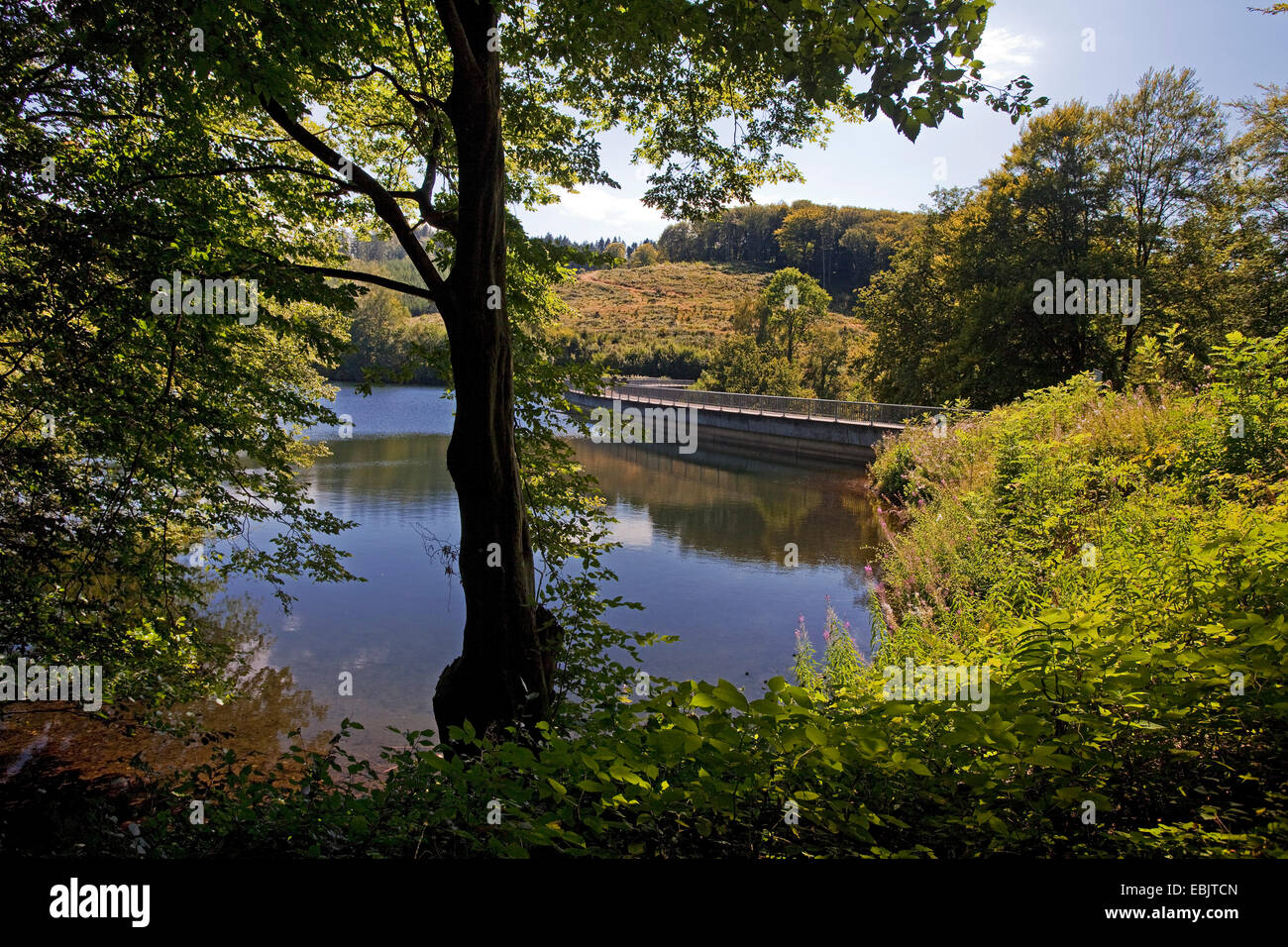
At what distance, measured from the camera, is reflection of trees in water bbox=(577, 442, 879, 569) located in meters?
19.0

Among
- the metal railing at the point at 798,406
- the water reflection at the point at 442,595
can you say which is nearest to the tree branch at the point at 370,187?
the water reflection at the point at 442,595

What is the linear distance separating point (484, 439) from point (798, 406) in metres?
35.6

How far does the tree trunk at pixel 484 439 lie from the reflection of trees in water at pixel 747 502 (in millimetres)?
12015

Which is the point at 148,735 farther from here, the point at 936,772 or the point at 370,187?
the point at 936,772

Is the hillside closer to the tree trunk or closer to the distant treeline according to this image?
the distant treeline

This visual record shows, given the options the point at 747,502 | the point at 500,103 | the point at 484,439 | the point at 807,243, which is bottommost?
the point at 747,502

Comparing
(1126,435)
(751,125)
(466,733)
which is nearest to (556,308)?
(751,125)

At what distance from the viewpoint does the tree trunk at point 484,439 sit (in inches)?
223

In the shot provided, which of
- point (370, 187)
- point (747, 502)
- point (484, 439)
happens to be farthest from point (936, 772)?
point (747, 502)

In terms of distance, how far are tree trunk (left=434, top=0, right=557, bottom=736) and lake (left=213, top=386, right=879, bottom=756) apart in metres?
3.57

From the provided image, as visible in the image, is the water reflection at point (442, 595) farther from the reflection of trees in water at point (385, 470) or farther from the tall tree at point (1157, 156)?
the tall tree at point (1157, 156)

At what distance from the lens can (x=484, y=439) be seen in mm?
5863

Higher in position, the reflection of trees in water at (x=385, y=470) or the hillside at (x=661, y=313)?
the hillside at (x=661, y=313)
